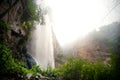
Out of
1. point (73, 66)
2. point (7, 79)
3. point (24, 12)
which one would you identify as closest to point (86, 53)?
point (24, 12)

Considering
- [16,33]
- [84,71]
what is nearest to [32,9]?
[16,33]

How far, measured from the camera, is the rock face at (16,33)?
12.5m

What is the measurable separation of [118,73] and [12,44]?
8049 mm

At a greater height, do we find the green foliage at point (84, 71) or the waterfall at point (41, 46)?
the waterfall at point (41, 46)

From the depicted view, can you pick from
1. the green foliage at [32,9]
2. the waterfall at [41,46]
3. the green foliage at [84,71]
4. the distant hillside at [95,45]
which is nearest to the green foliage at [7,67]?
the green foliage at [84,71]

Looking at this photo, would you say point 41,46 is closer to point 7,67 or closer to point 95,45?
point 95,45

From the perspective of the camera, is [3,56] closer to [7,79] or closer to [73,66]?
[7,79]

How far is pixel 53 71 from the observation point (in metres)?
12.2

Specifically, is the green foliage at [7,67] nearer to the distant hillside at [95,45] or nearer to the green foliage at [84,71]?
the green foliage at [84,71]

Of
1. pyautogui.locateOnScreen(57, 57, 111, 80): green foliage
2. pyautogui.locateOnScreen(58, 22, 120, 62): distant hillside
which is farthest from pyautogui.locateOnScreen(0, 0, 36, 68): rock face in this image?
pyautogui.locateOnScreen(58, 22, 120, 62): distant hillside

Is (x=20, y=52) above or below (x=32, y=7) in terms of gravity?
below

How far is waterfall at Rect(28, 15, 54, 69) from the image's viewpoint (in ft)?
63.0

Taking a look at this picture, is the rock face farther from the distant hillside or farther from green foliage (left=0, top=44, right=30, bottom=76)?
the distant hillside

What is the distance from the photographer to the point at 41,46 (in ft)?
71.6
